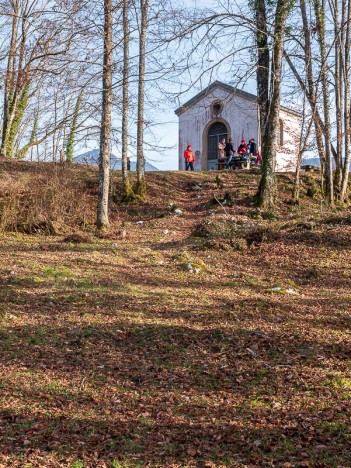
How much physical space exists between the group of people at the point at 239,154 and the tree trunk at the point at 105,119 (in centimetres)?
1217

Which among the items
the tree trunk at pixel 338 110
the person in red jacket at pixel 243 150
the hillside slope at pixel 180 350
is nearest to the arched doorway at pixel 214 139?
the person in red jacket at pixel 243 150

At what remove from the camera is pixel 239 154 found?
24.2m

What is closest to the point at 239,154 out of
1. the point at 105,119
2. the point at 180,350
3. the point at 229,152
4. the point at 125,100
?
the point at 229,152

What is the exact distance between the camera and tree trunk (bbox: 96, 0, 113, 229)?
11070 mm

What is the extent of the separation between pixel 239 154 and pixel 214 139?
4.67 metres

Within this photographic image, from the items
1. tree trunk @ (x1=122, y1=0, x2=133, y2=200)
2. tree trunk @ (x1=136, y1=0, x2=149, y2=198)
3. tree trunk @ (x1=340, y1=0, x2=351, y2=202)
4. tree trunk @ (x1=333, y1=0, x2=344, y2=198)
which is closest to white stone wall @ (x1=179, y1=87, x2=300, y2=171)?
tree trunk @ (x1=333, y1=0, x2=344, y2=198)

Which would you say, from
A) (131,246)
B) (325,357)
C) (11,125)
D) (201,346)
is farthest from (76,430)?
(11,125)

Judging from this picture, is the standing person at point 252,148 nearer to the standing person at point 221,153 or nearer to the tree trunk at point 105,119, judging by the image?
the standing person at point 221,153

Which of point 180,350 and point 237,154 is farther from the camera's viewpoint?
point 237,154

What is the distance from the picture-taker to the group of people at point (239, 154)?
23.6 m

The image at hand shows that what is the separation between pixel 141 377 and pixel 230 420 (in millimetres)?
1193

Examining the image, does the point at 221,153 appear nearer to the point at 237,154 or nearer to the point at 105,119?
the point at 237,154

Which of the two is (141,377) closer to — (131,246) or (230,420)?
(230,420)

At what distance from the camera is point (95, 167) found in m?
20.7
